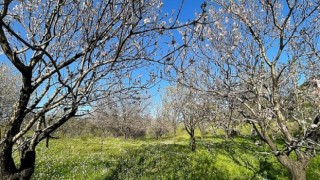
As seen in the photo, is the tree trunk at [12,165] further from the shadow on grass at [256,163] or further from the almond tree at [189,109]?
the shadow on grass at [256,163]

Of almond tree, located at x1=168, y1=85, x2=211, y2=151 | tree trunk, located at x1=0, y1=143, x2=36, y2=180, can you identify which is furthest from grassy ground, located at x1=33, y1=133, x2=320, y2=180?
tree trunk, located at x1=0, y1=143, x2=36, y2=180

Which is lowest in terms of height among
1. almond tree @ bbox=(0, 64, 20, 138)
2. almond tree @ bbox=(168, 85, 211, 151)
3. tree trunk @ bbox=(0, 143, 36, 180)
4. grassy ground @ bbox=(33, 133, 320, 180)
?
grassy ground @ bbox=(33, 133, 320, 180)

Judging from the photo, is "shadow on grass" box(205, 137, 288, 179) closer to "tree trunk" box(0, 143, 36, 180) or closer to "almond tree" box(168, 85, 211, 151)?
"almond tree" box(168, 85, 211, 151)

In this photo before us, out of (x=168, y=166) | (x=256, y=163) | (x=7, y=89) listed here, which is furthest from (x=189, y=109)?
(x=7, y=89)

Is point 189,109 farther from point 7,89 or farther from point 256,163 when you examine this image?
point 7,89

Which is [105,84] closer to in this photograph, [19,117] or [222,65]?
[19,117]

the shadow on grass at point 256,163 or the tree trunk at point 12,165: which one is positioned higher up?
the tree trunk at point 12,165

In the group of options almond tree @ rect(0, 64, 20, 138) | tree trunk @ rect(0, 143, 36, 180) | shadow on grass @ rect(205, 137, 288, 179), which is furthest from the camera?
almond tree @ rect(0, 64, 20, 138)

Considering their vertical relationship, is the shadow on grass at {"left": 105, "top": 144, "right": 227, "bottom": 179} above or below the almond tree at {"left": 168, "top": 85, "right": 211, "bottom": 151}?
below

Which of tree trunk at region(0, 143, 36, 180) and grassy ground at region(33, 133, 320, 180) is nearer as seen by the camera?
tree trunk at region(0, 143, 36, 180)

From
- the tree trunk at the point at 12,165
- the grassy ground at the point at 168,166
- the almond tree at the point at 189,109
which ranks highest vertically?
the almond tree at the point at 189,109

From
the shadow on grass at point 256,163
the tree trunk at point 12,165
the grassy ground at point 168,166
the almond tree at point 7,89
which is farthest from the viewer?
the almond tree at point 7,89

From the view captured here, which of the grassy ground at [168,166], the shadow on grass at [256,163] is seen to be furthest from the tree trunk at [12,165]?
the shadow on grass at [256,163]

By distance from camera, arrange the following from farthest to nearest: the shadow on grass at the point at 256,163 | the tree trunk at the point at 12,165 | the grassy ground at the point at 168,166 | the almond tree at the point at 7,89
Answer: the almond tree at the point at 7,89 → the shadow on grass at the point at 256,163 → the grassy ground at the point at 168,166 → the tree trunk at the point at 12,165
